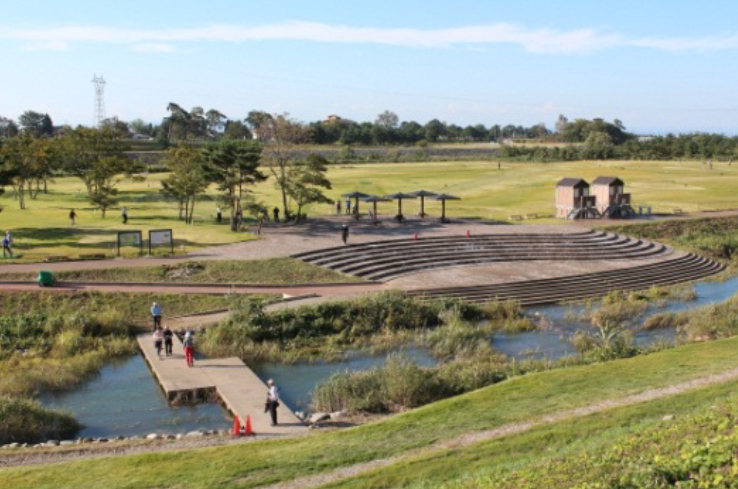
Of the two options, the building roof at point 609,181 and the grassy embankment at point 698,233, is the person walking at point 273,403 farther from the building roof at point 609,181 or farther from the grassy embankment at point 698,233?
the building roof at point 609,181

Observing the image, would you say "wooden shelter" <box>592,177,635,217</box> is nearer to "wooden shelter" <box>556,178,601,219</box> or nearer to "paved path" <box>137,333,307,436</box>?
"wooden shelter" <box>556,178,601,219</box>

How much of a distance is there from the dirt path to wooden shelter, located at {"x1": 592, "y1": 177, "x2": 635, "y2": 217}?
35547mm

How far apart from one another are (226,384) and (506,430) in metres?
8.96

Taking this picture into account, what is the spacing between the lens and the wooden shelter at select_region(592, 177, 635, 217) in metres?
53.9

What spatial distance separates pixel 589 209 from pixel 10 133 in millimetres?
146464

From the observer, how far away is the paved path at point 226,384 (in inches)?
A: 734

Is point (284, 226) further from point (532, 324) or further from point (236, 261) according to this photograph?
point (532, 324)

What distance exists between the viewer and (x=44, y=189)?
226 feet

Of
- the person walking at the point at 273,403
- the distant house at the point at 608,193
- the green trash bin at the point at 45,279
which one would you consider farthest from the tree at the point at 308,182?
the person walking at the point at 273,403

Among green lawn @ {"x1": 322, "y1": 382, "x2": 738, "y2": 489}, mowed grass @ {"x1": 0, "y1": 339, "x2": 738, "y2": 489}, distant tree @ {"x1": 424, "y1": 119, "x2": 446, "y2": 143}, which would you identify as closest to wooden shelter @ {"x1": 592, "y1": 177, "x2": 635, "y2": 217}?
mowed grass @ {"x1": 0, "y1": 339, "x2": 738, "y2": 489}

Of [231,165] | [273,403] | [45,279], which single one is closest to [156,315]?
[45,279]

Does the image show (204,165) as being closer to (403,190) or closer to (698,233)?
(403,190)

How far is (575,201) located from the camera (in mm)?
53094

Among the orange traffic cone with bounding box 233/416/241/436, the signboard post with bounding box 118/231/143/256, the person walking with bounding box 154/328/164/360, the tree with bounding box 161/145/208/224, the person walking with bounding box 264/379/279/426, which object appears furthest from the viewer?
the tree with bounding box 161/145/208/224
